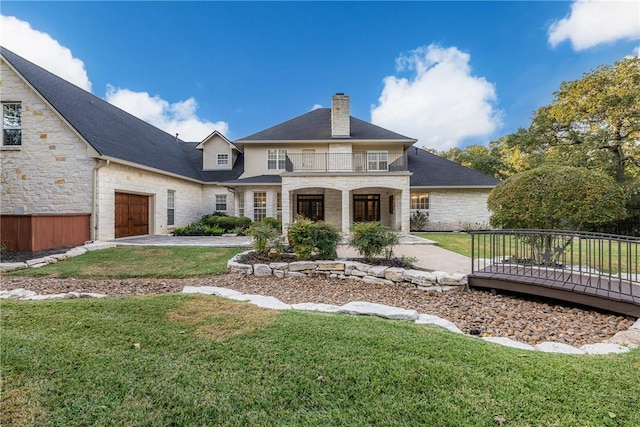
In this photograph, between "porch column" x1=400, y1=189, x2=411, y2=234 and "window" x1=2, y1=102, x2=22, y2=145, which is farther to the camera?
"porch column" x1=400, y1=189, x2=411, y2=234

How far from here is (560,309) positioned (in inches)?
201

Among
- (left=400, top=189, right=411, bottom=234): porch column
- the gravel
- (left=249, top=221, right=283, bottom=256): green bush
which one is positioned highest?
(left=400, top=189, right=411, bottom=234): porch column

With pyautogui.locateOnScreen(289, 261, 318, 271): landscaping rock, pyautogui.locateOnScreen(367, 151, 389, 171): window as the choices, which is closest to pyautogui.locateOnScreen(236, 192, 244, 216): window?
pyautogui.locateOnScreen(367, 151, 389, 171): window

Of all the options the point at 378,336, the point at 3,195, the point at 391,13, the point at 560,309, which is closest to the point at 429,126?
the point at 391,13


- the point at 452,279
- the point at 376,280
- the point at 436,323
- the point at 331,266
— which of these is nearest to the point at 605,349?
the point at 436,323

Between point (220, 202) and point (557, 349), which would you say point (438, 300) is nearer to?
point (557, 349)

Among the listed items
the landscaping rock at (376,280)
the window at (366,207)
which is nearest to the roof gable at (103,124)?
the window at (366,207)

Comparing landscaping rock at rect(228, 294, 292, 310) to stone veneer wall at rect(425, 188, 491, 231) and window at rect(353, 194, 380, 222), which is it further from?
stone veneer wall at rect(425, 188, 491, 231)

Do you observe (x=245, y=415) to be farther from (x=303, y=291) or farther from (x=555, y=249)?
(x=555, y=249)

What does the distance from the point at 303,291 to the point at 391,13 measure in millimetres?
13661

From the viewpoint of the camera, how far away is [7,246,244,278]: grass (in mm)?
6816

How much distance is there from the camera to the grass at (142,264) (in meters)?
6.82

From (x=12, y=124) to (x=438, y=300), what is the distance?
1694 cm

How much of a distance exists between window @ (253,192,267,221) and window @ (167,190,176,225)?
4.45m
